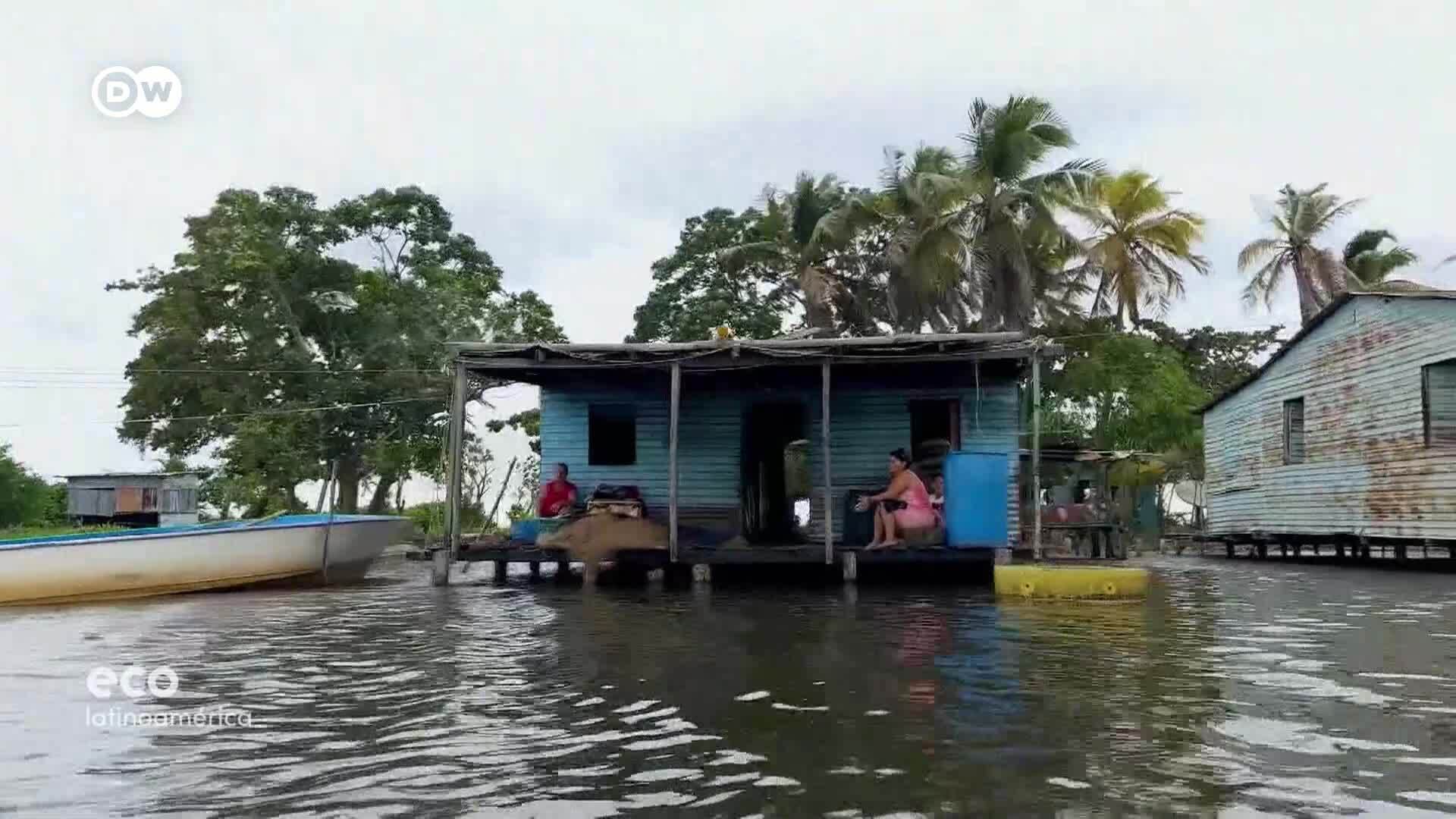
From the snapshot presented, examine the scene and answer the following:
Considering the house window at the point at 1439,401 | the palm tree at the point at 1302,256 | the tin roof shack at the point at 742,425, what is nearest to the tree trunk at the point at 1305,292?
the palm tree at the point at 1302,256

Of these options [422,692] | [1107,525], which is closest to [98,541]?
[422,692]

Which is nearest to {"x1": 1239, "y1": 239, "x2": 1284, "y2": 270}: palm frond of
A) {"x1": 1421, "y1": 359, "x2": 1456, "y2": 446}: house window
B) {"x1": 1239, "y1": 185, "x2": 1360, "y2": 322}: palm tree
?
{"x1": 1239, "y1": 185, "x2": 1360, "y2": 322}: palm tree

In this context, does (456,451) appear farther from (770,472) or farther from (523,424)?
(523,424)

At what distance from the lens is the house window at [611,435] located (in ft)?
59.6

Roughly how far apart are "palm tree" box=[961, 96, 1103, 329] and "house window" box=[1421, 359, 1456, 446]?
10.5 meters

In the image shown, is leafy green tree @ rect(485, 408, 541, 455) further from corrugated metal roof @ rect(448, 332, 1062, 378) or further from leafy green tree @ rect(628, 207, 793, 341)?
corrugated metal roof @ rect(448, 332, 1062, 378)

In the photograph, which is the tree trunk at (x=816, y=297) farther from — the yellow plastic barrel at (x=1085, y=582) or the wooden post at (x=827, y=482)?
the yellow plastic barrel at (x=1085, y=582)

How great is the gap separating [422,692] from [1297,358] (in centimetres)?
1882

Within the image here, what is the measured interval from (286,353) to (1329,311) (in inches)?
1004

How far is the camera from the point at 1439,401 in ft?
56.3

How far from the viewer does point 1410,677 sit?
7.18 metres

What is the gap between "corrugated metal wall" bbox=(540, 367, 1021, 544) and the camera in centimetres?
1750

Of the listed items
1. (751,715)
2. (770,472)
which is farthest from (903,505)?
(751,715)

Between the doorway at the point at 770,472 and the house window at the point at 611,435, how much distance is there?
6.12 feet
